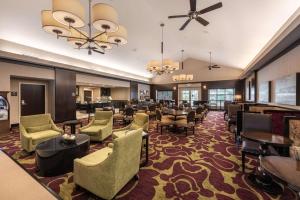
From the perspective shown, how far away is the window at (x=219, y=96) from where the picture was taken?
40.8 feet

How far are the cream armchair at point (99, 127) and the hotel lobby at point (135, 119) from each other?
0.11 feet

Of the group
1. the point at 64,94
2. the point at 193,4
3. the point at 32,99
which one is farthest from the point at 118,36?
the point at 32,99

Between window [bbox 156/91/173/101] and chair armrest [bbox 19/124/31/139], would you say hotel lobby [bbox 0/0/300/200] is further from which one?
window [bbox 156/91/173/101]

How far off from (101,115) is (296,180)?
4727 mm

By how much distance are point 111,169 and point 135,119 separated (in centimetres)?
253

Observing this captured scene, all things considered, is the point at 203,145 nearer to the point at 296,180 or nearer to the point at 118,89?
the point at 296,180

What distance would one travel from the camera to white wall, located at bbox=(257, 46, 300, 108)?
3789 mm

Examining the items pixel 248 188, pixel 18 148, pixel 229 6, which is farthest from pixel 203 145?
pixel 18 148

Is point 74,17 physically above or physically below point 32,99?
above

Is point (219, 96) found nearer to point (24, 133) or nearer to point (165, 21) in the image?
point (165, 21)

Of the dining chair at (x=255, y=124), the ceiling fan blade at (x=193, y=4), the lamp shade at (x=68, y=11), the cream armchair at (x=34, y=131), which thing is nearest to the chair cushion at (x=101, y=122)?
the cream armchair at (x=34, y=131)

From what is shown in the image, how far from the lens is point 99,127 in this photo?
4.52 meters

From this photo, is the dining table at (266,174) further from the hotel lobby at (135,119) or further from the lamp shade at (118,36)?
the lamp shade at (118,36)

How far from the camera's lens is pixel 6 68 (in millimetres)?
5480
